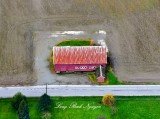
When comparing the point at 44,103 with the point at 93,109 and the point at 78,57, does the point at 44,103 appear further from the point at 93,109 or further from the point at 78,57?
the point at 78,57

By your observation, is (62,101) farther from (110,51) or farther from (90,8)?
(90,8)

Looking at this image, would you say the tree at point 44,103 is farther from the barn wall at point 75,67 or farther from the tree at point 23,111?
the barn wall at point 75,67

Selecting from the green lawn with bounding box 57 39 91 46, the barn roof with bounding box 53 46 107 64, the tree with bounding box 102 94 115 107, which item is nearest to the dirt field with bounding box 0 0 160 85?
the green lawn with bounding box 57 39 91 46

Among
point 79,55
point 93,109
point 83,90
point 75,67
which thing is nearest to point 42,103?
point 83,90

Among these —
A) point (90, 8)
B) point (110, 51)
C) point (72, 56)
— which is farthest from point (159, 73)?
point (90, 8)

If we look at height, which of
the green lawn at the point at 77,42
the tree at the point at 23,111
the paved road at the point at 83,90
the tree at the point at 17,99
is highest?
the green lawn at the point at 77,42

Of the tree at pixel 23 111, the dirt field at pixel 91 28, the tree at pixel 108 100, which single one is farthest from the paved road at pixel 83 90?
the tree at pixel 23 111
